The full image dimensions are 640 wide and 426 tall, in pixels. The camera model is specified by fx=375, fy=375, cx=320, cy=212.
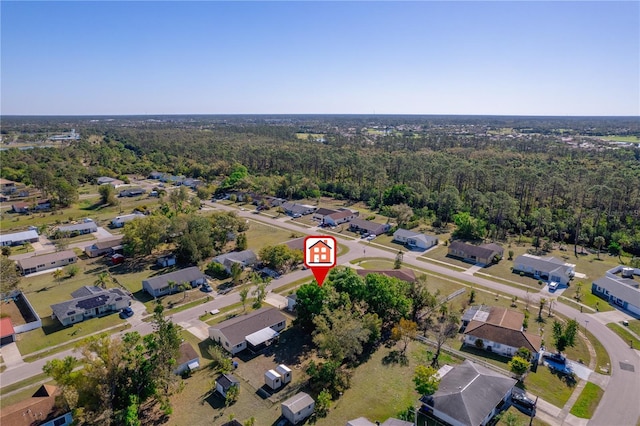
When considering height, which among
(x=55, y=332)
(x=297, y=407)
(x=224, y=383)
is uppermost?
(x=297, y=407)

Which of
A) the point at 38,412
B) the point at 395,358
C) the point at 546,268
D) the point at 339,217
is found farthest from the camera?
the point at 339,217

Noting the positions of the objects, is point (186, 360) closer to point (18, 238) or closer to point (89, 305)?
point (89, 305)

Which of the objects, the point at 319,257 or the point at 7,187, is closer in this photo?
the point at 319,257

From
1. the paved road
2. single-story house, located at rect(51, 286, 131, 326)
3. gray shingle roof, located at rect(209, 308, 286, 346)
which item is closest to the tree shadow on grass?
gray shingle roof, located at rect(209, 308, 286, 346)

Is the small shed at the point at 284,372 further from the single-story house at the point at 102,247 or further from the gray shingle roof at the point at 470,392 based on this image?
the single-story house at the point at 102,247

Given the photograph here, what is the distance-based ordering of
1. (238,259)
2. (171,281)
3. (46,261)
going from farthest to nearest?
(238,259)
(46,261)
(171,281)

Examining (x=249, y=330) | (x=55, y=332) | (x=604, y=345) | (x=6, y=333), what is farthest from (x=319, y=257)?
→ (x=6, y=333)

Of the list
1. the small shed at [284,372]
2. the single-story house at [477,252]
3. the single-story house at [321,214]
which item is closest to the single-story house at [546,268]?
the single-story house at [477,252]
